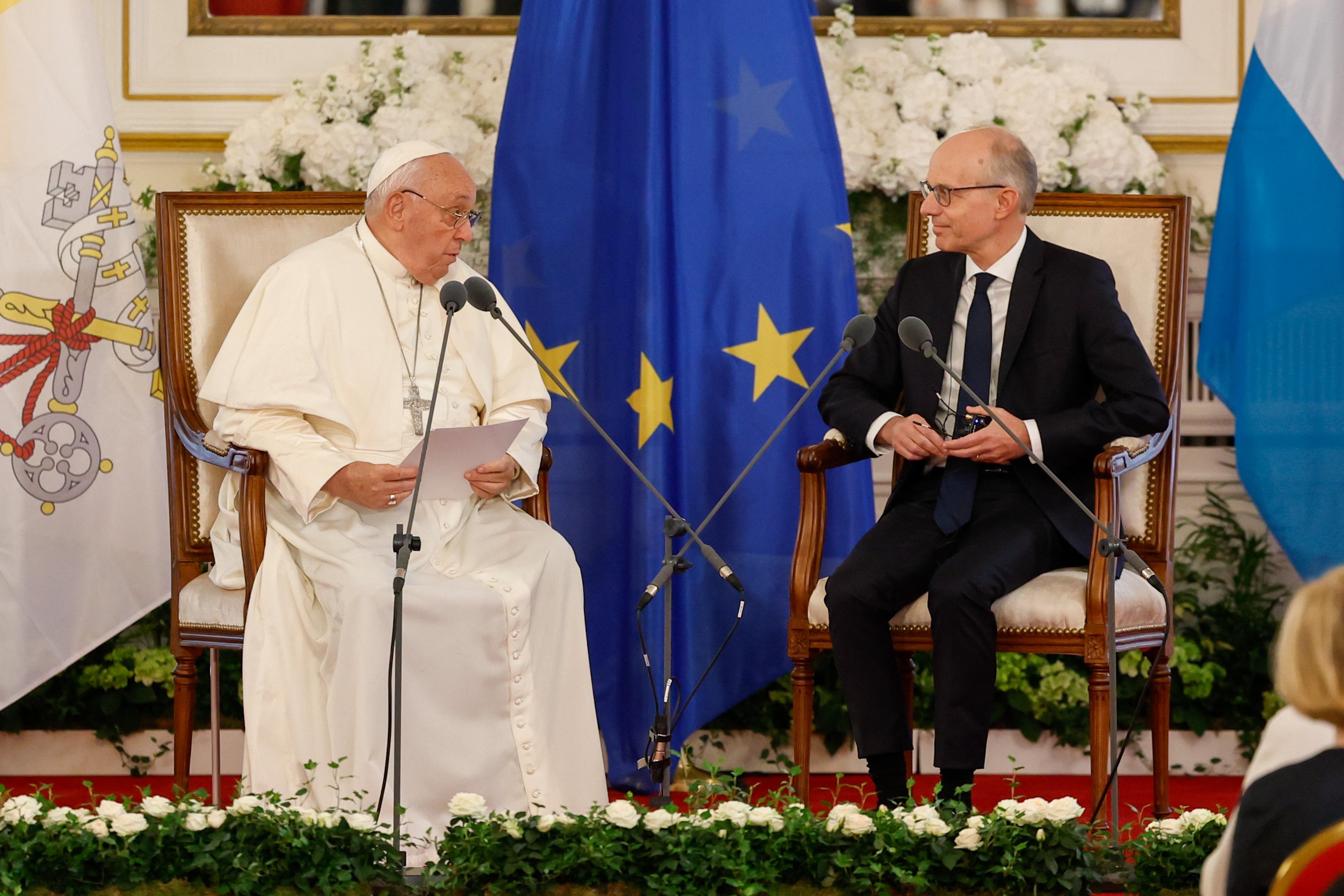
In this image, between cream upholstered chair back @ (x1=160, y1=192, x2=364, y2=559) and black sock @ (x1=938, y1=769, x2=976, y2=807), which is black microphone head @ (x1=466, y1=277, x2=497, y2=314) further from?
black sock @ (x1=938, y1=769, x2=976, y2=807)

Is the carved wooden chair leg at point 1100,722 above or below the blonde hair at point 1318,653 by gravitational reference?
below

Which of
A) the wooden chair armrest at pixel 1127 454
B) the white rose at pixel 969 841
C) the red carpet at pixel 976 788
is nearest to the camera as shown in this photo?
the white rose at pixel 969 841

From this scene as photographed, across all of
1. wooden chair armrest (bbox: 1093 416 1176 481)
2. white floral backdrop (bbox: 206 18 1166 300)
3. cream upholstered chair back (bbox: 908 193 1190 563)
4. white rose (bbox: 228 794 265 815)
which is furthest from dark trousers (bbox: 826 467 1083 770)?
white rose (bbox: 228 794 265 815)

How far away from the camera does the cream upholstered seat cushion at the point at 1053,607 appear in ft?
11.5

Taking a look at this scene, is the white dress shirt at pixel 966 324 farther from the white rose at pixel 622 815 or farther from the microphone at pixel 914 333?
the white rose at pixel 622 815

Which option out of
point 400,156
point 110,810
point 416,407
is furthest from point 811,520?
point 110,810

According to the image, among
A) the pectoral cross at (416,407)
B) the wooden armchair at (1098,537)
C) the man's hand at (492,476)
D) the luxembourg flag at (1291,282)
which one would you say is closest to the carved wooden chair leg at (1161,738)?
the wooden armchair at (1098,537)

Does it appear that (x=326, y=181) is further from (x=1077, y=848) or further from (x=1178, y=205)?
(x=1077, y=848)

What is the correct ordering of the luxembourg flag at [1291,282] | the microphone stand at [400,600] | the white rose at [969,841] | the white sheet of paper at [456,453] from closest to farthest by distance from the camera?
the white rose at [969,841], the microphone stand at [400,600], the white sheet of paper at [456,453], the luxembourg flag at [1291,282]

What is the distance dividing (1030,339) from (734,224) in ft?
3.06

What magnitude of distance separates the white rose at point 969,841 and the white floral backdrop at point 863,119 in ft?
8.99

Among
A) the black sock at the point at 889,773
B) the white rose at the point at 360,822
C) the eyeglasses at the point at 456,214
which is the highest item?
the eyeglasses at the point at 456,214

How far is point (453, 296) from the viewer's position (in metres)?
2.88

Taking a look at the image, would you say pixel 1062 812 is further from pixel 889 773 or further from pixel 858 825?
pixel 889 773
